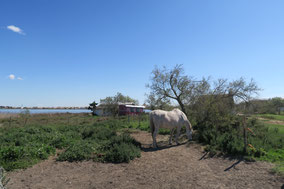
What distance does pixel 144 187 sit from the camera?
4582 millimetres

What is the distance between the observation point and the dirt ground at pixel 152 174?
4.75 m

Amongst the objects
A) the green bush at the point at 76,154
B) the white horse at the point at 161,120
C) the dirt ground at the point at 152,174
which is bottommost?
the dirt ground at the point at 152,174

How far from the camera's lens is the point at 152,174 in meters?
5.46

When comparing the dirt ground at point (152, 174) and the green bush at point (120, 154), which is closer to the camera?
the dirt ground at point (152, 174)

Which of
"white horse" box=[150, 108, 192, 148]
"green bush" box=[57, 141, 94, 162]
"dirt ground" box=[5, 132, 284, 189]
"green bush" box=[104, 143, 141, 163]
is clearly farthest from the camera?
"white horse" box=[150, 108, 192, 148]

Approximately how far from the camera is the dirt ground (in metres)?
4.75

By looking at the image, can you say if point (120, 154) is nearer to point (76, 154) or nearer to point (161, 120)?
point (76, 154)

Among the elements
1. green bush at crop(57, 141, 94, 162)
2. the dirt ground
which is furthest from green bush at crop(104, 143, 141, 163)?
green bush at crop(57, 141, 94, 162)

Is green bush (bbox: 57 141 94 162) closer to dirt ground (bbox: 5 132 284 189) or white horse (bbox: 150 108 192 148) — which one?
dirt ground (bbox: 5 132 284 189)

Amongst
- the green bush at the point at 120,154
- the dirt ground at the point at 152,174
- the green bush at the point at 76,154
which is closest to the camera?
the dirt ground at the point at 152,174

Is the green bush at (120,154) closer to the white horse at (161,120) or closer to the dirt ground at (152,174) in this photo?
the dirt ground at (152,174)

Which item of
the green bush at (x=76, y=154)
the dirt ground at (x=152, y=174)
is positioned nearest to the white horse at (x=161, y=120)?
the dirt ground at (x=152, y=174)

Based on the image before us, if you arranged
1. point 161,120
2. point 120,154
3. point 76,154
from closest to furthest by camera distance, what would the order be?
point 120,154 < point 76,154 < point 161,120

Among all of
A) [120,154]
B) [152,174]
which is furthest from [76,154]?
[152,174]
